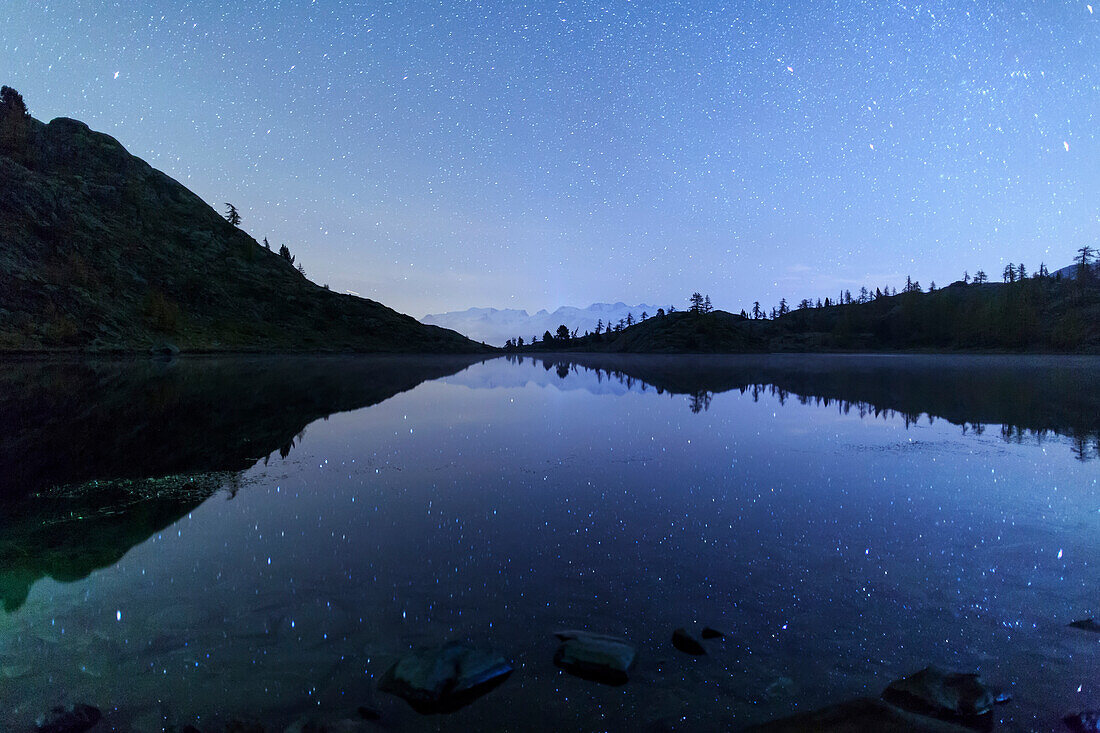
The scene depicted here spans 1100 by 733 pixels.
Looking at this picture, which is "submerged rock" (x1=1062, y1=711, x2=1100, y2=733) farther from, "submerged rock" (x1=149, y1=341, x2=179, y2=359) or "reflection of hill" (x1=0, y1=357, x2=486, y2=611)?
"submerged rock" (x1=149, y1=341, x2=179, y2=359)

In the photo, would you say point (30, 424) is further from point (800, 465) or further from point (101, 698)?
point (800, 465)

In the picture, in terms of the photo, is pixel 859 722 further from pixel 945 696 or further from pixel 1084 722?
pixel 1084 722

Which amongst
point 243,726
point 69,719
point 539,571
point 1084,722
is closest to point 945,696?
point 1084,722

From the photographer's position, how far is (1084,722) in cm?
561

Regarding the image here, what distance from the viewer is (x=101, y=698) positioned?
6023 millimetres

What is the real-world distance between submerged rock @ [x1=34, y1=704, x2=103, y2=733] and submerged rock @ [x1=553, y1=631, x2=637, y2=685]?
5.12 metres

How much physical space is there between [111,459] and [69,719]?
1672 centimetres

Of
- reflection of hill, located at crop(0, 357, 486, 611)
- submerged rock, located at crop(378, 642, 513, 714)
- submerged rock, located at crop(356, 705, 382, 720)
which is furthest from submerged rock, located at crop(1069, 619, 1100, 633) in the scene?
reflection of hill, located at crop(0, 357, 486, 611)

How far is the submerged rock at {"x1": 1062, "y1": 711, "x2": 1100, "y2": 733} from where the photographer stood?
18.1ft

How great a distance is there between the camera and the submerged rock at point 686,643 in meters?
6.96

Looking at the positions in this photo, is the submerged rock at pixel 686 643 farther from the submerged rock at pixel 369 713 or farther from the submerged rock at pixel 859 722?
the submerged rock at pixel 369 713

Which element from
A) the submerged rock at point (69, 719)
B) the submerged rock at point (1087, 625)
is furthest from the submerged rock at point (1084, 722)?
the submerged rock at point (69, 719)

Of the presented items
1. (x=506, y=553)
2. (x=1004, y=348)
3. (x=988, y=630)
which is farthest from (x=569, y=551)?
(x=1004, y=348)

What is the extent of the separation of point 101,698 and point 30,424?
88.6 feet
